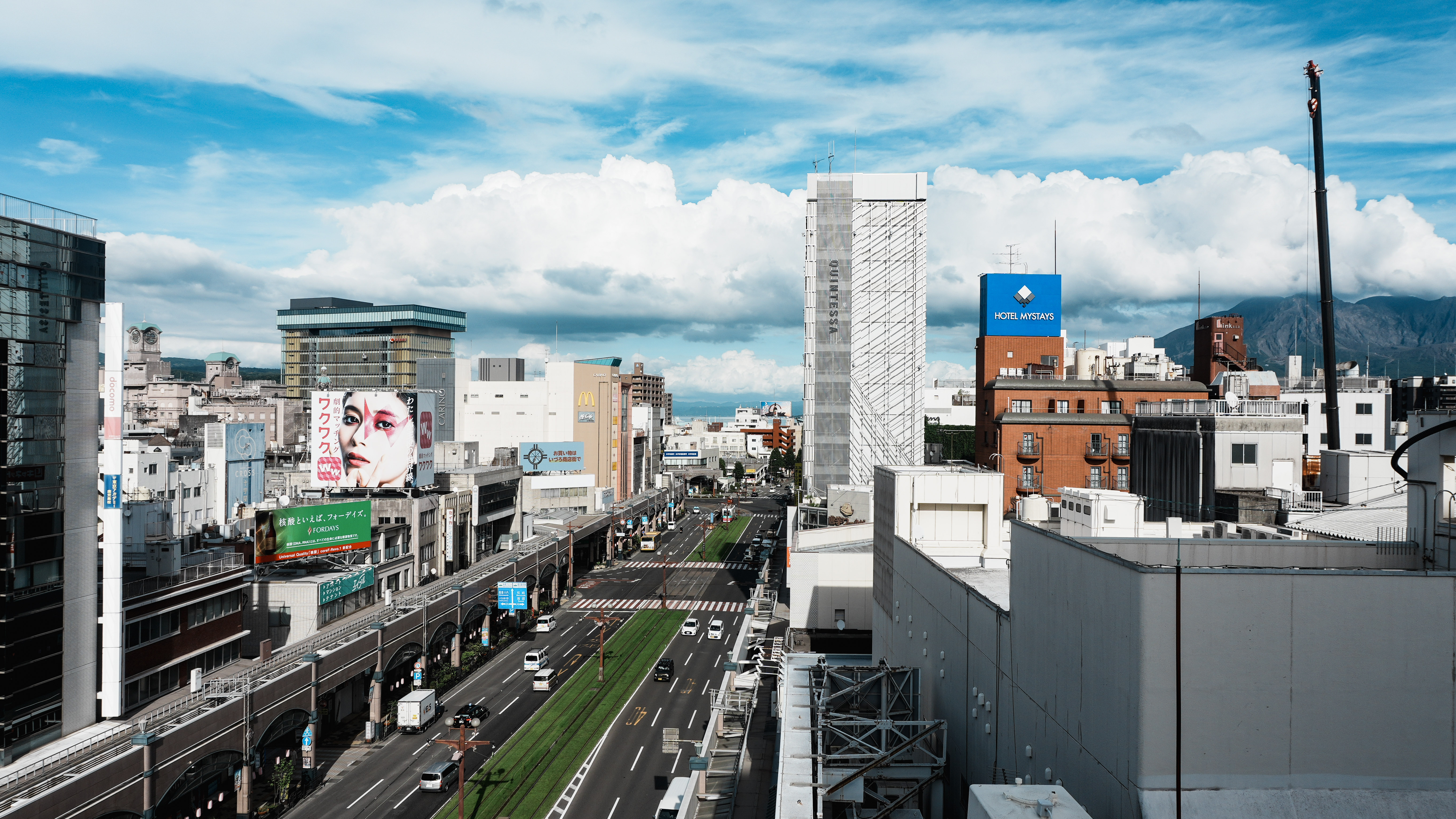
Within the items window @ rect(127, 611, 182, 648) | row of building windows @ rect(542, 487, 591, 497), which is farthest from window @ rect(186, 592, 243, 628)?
row of building windows @ rect(542, 487, 591, 497)

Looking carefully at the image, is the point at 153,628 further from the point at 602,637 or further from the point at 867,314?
the point at 867,314

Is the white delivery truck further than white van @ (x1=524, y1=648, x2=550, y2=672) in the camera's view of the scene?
No

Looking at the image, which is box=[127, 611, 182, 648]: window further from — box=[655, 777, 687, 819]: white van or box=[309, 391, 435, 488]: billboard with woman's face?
box=[309, 391, 435, 488]: billboard with woman's face

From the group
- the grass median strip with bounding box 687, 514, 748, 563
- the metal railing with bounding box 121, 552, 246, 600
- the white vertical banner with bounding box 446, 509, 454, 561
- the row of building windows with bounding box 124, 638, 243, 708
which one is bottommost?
the grass median strip with bounding box 687, 514, 748, 563

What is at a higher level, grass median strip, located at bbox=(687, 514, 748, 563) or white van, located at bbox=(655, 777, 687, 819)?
white van, located at bbox=(655, 777, 687, 819)

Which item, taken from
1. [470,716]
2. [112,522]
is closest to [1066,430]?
[470,716]

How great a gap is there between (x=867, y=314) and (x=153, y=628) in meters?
85.3

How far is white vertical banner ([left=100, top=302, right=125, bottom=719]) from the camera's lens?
37.2m

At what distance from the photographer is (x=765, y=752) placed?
44594 millimetres

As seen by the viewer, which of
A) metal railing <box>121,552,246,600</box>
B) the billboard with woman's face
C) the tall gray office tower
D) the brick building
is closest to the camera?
metal railing <box>121,552,246,600</box>

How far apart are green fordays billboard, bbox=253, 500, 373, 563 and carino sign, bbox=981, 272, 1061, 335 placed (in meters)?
58.0

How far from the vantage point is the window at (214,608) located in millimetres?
43344

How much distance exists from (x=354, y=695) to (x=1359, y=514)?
5625 cm

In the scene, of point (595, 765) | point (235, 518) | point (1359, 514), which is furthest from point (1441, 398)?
point (235, 518)
